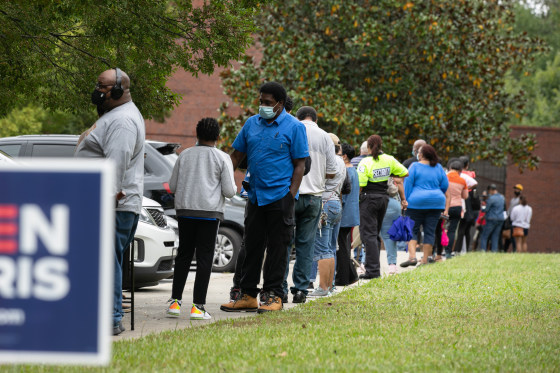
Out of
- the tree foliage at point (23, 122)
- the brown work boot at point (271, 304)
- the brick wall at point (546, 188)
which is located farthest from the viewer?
the brick wall at point (546, 188)

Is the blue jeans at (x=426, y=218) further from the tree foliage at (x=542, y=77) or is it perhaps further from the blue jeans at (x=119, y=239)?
the tree foliage at (x=542, y=77)

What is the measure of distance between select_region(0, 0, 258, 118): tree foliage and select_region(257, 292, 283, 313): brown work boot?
2.49 metres

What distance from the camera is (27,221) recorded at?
2.99 meters

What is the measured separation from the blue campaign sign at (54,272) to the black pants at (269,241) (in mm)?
4955

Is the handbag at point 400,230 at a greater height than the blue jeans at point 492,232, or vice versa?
the handbag at point 400,230

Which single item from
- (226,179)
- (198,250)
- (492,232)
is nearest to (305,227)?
(226,179)

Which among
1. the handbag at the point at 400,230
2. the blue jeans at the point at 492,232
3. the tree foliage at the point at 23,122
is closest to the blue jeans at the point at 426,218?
the handbag at the point at 400,230

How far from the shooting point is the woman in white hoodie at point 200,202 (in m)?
7.73

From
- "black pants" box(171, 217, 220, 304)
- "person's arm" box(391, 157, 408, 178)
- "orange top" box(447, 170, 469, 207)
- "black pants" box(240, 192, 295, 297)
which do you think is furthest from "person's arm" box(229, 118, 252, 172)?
"orange top" box(447, 170, 469, 207)

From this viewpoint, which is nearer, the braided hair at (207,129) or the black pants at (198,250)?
the black pants at (198,250)

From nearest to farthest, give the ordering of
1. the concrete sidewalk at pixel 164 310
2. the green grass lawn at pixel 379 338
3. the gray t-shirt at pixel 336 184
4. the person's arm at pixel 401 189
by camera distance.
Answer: the green grass lawn at pixel 379 338 → the concrete sidewalk at pixel 164 310 → the gray t-shirt at pixel 336 184 → the person's arm at pixel 401 189

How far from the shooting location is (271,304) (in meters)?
8.16

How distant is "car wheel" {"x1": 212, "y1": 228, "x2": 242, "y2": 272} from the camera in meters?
13.3

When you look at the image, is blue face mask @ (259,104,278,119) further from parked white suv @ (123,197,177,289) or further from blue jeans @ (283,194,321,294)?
parked white suv @ (123,197,177,289)
